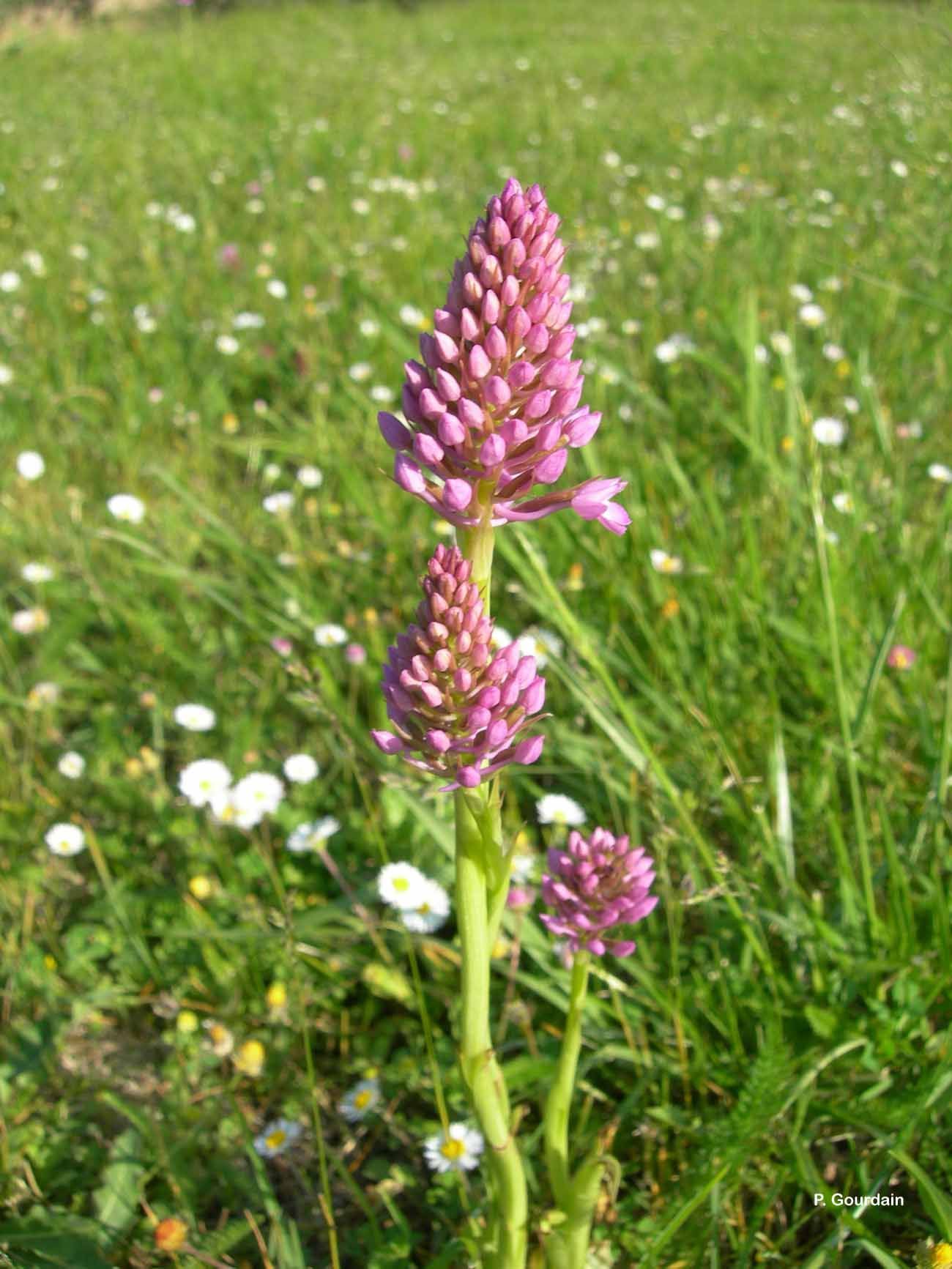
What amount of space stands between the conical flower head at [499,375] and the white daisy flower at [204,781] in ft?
5.10

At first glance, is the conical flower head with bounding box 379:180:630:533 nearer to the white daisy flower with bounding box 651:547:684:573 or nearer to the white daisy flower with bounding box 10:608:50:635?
the white daisy flower with bounding box 651:547:684:573

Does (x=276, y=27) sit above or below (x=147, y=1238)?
above

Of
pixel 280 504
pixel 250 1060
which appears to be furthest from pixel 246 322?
pixel 250 1060

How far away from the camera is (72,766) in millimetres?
2764

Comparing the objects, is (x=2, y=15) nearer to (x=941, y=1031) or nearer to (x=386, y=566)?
(x=386, y=566)

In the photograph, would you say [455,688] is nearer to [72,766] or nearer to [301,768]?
[301,768]

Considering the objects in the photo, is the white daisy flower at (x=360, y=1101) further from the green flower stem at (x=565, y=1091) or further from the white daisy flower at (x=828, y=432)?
the white daisy flower at (x=828, y=432)

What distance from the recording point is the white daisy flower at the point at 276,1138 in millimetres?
1907

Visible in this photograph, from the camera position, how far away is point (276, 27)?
15375 millimetres

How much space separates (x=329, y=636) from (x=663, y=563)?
3.45ft

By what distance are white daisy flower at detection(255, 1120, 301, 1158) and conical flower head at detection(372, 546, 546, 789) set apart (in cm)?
114

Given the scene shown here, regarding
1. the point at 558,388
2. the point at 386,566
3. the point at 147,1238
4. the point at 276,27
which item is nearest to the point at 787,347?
the point at 386,566

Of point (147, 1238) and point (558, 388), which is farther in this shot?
point (147, 1238)

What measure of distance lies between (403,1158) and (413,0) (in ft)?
70.9
